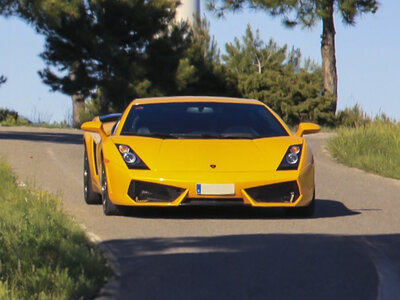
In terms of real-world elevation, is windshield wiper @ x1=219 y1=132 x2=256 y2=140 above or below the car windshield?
below

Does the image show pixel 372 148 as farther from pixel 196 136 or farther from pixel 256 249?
pixel 256 249

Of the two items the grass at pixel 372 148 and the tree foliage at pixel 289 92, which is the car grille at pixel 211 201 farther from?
the tree foliage at pixel 289 92

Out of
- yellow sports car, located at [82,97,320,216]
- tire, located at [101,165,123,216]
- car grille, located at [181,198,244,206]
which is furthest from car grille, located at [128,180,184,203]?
tire, located at [101,165,123,216]

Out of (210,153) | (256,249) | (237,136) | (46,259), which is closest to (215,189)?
(210,153)

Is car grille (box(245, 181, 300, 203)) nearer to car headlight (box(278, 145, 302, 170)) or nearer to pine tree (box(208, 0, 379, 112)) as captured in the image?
car headlight (box(278, 145, 302, 170))

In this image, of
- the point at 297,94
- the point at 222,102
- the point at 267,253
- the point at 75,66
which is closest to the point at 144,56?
the point at 75,66

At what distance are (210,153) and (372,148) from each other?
11.4 meters

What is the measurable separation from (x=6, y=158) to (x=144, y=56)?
3506 centimetres

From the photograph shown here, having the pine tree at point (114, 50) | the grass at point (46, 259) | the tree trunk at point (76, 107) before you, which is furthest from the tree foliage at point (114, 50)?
the grass at point (46, 259)

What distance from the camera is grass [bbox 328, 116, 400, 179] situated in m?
20.3

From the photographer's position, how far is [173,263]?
8.57 m

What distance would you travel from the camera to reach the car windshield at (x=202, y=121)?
13.0 m

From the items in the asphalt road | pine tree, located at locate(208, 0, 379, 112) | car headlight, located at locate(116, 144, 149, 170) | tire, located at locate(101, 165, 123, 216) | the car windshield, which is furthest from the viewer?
pine tree, located at locate(208, 0, 379, 112)

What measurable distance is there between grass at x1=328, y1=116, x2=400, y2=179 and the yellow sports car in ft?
21.4
